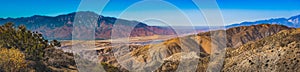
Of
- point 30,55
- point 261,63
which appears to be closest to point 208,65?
point 261,63

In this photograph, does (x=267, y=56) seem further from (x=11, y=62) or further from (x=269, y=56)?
(x=11, y=62)

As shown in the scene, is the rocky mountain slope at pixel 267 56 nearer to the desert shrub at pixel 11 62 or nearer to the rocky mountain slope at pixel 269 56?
the rocky mountain slope at pixel 269 56

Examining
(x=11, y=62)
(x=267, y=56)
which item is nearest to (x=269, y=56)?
(x=267, y=56)

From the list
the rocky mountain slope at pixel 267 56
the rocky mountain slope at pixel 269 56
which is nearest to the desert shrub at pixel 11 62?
the rocky mountain slope at pixel 267 56

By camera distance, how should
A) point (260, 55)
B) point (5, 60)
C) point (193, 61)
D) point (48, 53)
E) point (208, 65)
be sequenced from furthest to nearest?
point (48, 53)
point (5, 60)
point (193, 61)
point (208, 65)
point (260, 55)

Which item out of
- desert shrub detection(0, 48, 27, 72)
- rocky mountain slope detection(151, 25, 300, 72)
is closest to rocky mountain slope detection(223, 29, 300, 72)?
rocky mountain slope detection(151, 25, 300, 72)

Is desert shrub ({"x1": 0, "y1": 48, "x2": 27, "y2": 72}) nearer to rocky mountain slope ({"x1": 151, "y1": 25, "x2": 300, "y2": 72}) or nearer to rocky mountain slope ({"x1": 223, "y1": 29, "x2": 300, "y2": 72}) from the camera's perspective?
rocky mountain slope ({"x1": 151, "y1": 25, "x2": 300, "y2": 72})

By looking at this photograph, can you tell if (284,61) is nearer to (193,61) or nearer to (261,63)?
(261,63)

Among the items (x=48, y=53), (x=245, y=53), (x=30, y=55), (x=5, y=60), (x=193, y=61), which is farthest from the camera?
(x=48, y=53)

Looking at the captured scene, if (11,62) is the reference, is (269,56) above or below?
above
